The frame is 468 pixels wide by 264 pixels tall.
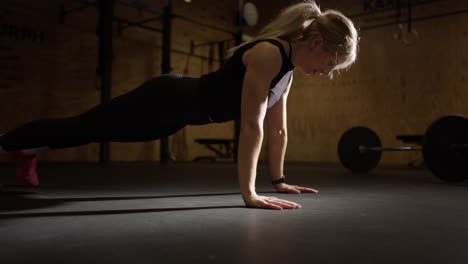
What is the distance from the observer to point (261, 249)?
62 centimetres

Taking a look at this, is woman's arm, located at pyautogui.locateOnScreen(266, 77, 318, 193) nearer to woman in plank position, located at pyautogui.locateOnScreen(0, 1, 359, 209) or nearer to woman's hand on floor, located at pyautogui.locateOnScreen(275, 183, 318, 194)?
woman's hand on floor, located at pyautogui.locateOnScreen(275, 183, 318, 194)

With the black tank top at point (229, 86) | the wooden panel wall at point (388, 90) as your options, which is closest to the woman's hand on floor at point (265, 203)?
the black tank top at point (229, 86)

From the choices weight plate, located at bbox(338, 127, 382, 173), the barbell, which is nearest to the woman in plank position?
the barbell

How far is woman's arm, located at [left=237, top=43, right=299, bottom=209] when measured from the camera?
1051 mm

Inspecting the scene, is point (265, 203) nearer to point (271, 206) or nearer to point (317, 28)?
point (271, 206)

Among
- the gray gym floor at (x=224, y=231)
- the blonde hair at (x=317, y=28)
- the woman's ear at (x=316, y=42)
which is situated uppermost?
the blonde hair at (x=317, y=28)

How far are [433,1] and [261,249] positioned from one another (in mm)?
5228

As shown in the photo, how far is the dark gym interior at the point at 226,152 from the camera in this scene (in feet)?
2.20

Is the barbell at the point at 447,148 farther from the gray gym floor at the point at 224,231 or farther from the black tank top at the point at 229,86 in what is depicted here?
the black tank top at the point at 229,86

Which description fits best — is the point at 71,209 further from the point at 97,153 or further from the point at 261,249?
the point at 97,153

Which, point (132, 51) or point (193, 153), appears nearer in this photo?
point (132, 51)

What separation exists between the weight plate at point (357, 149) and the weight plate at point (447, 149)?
70cm

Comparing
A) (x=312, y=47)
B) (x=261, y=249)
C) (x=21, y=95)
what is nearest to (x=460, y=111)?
(x=312, y=47)

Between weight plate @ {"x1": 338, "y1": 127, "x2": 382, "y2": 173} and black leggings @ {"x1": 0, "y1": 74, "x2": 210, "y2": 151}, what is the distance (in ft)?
6.02
